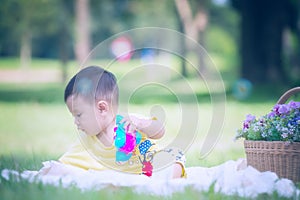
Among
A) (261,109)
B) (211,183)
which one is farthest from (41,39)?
(211,183)

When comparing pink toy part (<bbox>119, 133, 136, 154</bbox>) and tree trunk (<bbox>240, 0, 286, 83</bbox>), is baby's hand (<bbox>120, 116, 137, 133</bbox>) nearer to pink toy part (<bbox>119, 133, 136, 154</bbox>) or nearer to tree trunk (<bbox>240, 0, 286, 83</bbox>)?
pink toy part (<bbox>119, 133, 136, 154</bbox>)

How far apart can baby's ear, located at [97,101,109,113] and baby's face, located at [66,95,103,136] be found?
1.1 inches

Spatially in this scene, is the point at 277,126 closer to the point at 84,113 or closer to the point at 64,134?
the point at 84,113

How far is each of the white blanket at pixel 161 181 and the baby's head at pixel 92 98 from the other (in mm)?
309

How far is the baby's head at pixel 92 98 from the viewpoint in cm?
366

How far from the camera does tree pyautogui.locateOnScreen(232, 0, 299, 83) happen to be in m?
16.3

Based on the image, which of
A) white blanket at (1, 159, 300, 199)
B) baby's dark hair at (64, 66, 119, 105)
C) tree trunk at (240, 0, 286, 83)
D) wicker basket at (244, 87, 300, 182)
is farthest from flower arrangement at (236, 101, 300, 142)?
tree trunk at (240, 0, 286, 83)

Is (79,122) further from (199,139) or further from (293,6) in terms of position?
(293,6)

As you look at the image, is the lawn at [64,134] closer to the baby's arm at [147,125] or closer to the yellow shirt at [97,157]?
the baby's arm at [147,125]

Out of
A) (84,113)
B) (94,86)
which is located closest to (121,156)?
(84,113)

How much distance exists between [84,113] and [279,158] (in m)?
1.23

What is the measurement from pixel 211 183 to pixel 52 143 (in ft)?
13.7

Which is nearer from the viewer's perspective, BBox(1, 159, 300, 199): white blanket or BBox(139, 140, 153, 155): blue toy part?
BBox(1, 159, 300, 199): white blanket

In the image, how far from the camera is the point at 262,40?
16.5 meters
